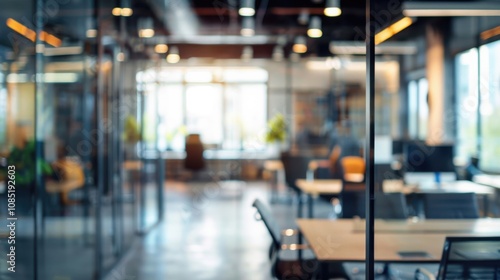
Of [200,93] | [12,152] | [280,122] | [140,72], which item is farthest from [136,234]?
[200,93]

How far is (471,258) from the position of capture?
10.4 ft

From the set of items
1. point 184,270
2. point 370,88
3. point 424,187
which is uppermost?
point 370,88

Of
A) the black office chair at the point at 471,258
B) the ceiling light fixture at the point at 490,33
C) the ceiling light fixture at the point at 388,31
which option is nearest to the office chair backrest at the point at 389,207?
the ceiling light fixture at the point at 388,31

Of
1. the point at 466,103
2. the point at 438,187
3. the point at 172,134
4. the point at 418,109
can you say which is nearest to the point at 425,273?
the point at 438,187

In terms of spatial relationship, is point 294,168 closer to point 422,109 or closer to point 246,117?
point 422,109

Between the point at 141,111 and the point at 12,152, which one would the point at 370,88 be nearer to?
the point at 12,152

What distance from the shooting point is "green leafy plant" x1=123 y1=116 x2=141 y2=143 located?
782 cm

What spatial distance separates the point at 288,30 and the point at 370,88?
978cm

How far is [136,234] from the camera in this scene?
847 cm

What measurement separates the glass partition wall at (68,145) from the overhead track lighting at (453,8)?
448cm

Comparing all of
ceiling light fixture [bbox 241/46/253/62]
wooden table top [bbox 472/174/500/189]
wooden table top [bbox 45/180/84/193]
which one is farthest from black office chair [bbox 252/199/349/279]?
ceiling light fixture [bbox 241/46/253/62]

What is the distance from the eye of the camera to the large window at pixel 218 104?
1856cm

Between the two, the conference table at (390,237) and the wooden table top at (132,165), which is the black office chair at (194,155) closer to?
the wooden table top at (132,165)

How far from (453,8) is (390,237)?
5889 mm
